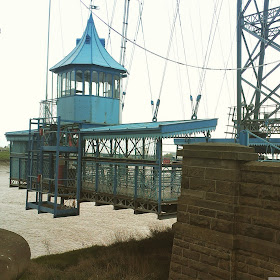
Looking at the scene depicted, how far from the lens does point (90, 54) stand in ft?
73.3

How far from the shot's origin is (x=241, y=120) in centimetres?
2586

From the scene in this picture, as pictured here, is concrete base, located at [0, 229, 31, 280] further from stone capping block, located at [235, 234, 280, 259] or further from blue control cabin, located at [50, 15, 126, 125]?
blue control cabin, located at [50, 15, 126, 125]

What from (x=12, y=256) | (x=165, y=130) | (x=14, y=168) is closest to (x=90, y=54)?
(x=14, y=168)

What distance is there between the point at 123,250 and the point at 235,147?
44.0ft

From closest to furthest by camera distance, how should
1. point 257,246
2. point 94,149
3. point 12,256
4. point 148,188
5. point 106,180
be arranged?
point 12,256
point 257,246
point 148,188
point 106,180
point 94,149

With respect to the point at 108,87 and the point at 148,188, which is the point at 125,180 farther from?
the point at 108,87

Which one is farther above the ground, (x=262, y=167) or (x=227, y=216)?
(x=262, y=167)

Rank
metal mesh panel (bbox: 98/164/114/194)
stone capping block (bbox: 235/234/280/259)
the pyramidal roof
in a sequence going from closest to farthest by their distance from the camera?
1. stone capping block (bbox: 235/234/280/259)
2. metal mesh panel (bbox: 98/164/114/194)
3. the pyramidal roof

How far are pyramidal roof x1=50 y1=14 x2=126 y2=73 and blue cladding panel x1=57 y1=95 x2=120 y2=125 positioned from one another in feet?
6.26

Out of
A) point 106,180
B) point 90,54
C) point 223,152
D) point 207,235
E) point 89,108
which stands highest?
point 90,54

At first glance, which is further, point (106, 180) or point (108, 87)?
point (108, 87)

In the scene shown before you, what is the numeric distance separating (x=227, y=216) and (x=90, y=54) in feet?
49.9

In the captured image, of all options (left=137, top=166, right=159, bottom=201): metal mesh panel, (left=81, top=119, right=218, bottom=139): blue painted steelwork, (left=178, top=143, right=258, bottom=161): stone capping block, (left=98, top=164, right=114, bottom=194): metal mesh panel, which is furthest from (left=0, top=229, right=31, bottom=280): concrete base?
(left=98, top=164, right=114, bottom=194): metal mesh panel

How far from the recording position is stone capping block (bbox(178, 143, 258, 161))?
981cm
